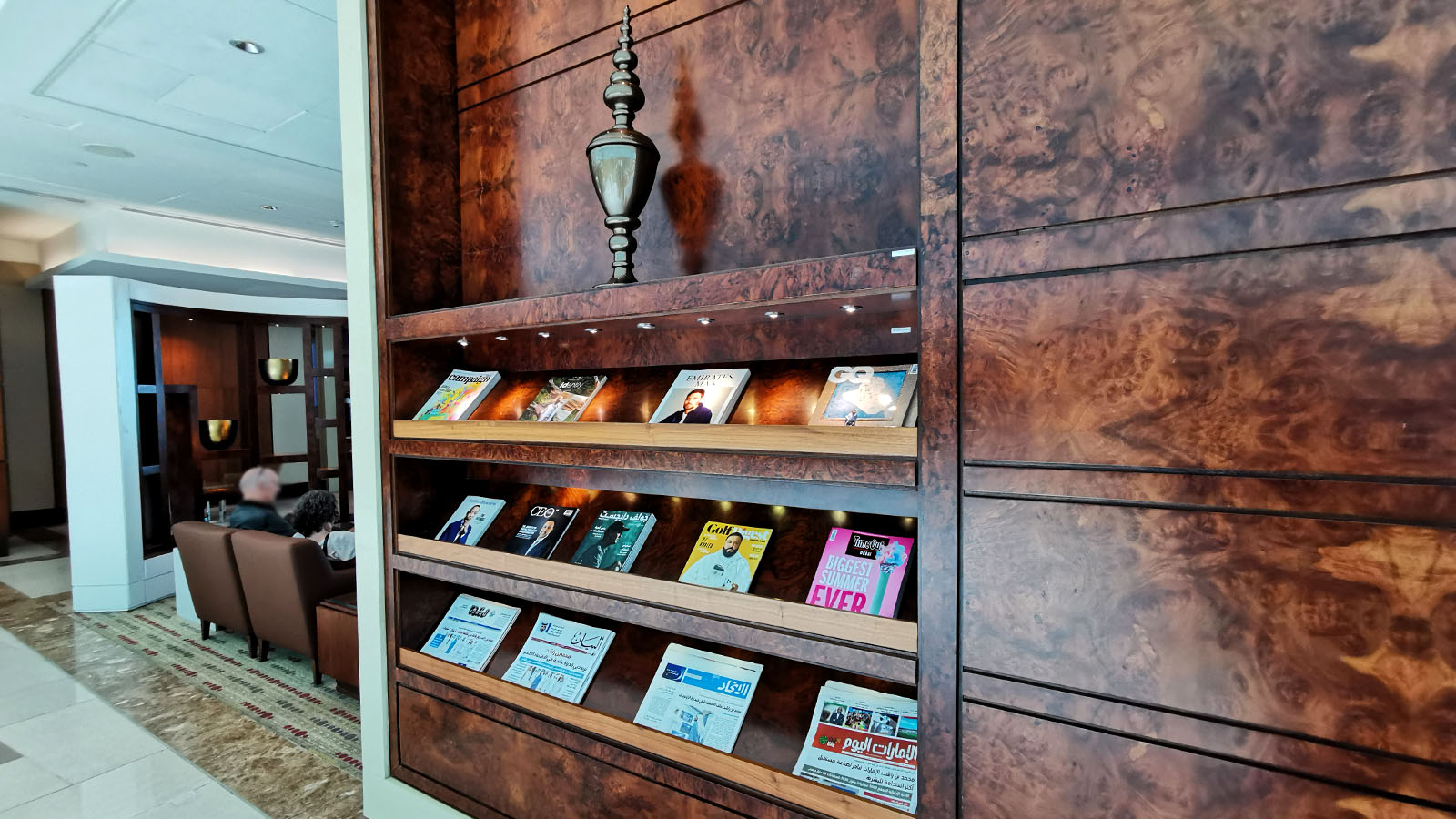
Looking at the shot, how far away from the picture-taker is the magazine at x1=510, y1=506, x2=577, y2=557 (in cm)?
216

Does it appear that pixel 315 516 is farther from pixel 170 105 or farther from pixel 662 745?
pixel 662 745

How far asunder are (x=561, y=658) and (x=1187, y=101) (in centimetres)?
205

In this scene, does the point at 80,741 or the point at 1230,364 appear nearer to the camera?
the point at 1230,364

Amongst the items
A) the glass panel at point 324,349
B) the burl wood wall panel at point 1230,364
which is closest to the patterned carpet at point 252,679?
the glass panel at point 324,349

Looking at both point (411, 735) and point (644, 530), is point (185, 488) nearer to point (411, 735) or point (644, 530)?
point (411, 735)

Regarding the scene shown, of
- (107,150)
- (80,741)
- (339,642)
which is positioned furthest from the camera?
(107,150)

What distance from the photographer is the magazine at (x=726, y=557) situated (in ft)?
5.83

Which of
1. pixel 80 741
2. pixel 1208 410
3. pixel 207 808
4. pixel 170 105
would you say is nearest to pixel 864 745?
pixel 1208 410

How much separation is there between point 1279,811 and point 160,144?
6828 millimetres

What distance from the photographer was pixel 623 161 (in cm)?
186

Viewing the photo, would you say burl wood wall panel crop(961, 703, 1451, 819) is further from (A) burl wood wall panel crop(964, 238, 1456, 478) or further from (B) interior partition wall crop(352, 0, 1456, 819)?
(A) burl wood wall panel crop(964, 238, 1456, 478)

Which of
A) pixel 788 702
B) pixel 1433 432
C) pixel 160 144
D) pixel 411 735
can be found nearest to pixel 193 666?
pixel 411 735

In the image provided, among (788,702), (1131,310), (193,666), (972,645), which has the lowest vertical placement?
(193,666)

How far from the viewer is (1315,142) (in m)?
1.05
